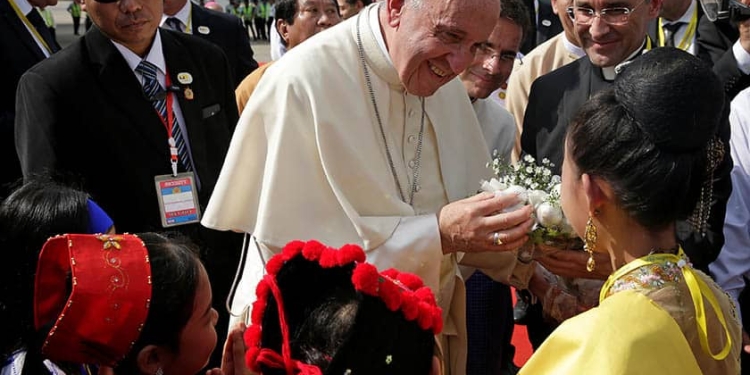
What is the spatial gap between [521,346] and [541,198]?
2.77 meters

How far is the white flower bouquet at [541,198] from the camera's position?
9.52 feet

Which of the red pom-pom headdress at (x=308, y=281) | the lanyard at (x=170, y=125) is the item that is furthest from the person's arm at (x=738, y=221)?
the lanyard at (x=170, y=125)

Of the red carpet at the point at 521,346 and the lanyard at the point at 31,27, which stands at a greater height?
the lanyard at the point at 31,27

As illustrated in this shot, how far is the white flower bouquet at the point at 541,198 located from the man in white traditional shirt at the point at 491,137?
1.85 ft

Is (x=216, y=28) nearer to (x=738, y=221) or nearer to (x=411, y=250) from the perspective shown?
(x=411, y=250)

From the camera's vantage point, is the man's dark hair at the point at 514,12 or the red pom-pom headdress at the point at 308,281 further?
the man's dark hair at the point at 514,12

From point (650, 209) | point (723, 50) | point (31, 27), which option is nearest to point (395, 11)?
point (650, 209)

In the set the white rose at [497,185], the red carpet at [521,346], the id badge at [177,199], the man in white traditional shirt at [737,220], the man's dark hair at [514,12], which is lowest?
the red carpet at [521,346]

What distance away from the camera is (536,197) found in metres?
2.94

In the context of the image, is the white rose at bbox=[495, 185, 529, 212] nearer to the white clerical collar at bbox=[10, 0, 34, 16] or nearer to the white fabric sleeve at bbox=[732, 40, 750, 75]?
the white fabric sleeve at bbox=[732, 40, 750, 75]

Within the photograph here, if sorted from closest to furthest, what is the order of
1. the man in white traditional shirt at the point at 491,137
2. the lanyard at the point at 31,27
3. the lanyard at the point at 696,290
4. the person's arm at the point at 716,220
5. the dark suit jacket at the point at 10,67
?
the lanyard at the point at 696,290 → the person's arm at the point at 716,220 → the man in white traditional shirt at the point at 491,137 → the dark suit jacket at the point at 10,67 → the lanyard at the point at 31,27

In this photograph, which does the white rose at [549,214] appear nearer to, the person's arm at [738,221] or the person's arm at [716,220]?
the person's arm at [716,220]

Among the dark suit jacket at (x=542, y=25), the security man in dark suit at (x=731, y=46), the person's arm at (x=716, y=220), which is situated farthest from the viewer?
the dark suit jacket at (x=542, y=25)

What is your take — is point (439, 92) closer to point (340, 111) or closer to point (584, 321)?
point (340, 111)
